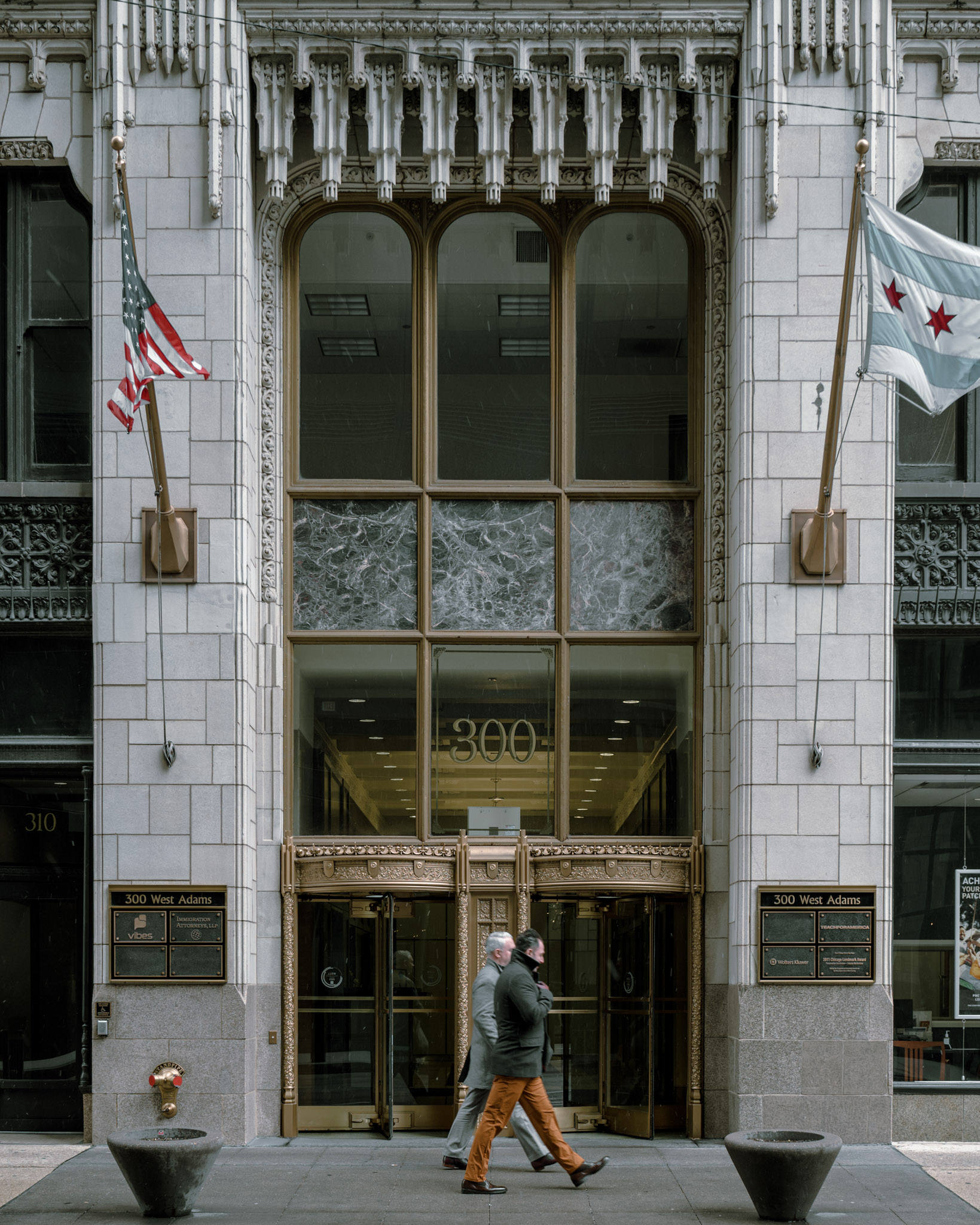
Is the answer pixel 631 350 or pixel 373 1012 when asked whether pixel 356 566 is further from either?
pixel 373 1012

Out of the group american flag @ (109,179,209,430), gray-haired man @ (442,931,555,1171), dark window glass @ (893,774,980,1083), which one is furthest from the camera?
dark window glass @ (893,774,980,1083)

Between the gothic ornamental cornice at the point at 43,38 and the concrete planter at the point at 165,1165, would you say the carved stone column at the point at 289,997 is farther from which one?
the gothic ornamental cornice at the point at 43,38

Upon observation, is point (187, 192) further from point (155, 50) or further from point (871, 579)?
point (871, 579)

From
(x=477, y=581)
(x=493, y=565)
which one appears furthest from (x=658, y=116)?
(x=477, y=581)

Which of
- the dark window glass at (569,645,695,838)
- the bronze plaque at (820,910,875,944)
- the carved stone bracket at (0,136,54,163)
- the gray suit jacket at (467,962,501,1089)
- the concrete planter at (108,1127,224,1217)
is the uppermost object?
the carved stone bracket at (0,136,54,163)

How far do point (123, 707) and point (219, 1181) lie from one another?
439cm

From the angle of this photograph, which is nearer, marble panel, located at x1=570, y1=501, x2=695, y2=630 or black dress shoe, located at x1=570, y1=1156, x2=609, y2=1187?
black dress shoe, located at x1=570, y1=1156, x2=609, y2=1187

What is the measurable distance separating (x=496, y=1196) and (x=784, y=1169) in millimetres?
2324

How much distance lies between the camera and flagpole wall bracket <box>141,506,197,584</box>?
13.8m

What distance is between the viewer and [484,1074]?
38.4ft

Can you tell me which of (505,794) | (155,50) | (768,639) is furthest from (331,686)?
(155,50)

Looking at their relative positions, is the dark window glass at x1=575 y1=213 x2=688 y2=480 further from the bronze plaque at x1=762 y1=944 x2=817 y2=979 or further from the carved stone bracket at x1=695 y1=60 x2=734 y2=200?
the bronze plaque at x1=762 y1=944 x2=817 y2=979

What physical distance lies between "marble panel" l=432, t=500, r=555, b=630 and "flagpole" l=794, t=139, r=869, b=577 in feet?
8.57

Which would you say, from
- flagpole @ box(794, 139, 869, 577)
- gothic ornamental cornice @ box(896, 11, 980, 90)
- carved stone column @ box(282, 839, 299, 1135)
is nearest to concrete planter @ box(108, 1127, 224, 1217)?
carved stone column @ box(282, 839, 299, 1135)
